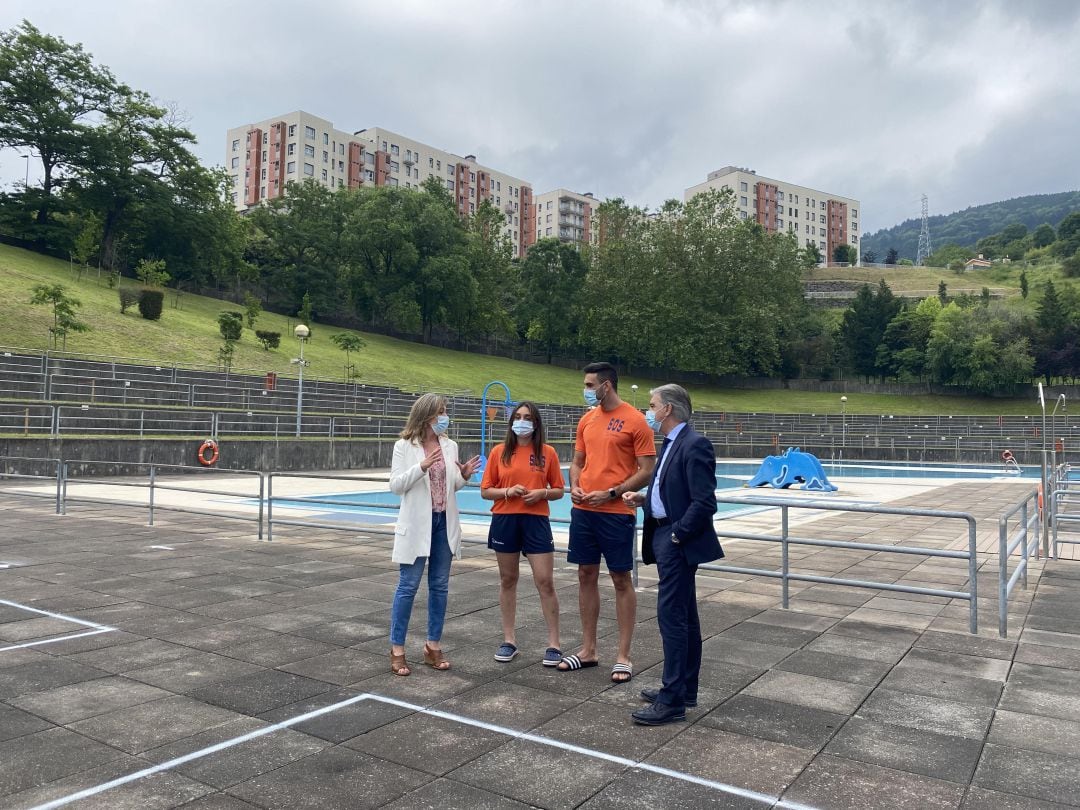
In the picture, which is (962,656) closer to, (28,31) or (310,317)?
(310,317)

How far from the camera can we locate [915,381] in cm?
7500

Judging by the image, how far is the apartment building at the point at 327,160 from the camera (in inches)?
3679

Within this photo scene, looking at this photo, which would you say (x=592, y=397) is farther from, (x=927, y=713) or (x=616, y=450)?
(x=927, y=713)

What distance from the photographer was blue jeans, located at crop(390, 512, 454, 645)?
4922 mm

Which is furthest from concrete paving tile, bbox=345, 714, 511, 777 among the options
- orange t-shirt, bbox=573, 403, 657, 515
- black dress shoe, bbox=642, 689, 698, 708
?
orange t-shirt, bbox=573, 403, 657, 515

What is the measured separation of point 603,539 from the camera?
488cm

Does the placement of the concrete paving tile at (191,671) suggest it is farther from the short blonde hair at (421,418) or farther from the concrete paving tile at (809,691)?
the concrete paving tile at (809,691)

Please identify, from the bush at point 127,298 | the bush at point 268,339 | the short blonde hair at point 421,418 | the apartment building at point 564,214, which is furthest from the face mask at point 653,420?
the apartment building at point 564,214

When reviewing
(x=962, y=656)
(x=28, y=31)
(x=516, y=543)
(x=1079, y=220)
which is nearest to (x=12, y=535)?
(x=516, y=543)

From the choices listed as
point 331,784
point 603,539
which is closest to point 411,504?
point 603,539

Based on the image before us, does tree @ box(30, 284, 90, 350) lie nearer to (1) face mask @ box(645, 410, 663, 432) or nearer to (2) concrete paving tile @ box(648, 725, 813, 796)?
(1) face mask @ box(645, 410, 663, 432)

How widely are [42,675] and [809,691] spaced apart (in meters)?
4.82

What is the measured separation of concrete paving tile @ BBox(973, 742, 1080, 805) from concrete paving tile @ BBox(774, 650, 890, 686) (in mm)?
1139

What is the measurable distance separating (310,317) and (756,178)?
→ 3742 inches
